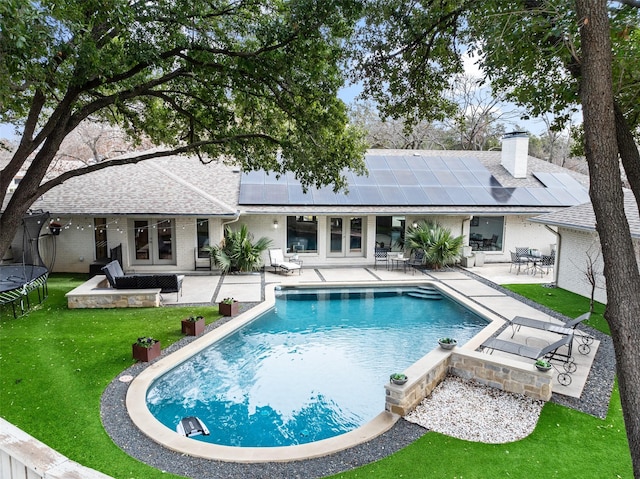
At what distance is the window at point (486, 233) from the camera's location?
22156 mm

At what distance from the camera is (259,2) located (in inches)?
406

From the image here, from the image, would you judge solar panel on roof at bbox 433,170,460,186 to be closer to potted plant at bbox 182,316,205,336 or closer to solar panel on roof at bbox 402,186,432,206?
solar panel on roof at bbox 402,186,432,206

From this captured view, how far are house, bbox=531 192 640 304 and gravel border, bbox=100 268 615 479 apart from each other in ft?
24.1

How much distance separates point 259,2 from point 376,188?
41.9 feet

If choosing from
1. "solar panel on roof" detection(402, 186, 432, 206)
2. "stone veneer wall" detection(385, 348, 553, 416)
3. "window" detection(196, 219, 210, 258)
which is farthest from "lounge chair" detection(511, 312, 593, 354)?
"window" detection(196, 219, 210, 258)

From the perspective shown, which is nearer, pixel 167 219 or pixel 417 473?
pixel 417 473

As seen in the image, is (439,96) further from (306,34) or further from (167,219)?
(167,219)

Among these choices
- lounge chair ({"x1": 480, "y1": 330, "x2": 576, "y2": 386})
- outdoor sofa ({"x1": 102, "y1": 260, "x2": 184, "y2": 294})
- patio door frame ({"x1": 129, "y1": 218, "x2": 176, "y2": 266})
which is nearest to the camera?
lounge chair ({"x1": 480, "y1": 330, "x2": 576, "y2": 386})

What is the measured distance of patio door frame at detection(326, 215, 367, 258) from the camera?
838 inches

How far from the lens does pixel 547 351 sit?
9133 millimetres

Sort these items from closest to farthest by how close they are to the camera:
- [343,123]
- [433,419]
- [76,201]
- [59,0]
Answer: [59,0] → [433,419] → [343,123] → [76,201]

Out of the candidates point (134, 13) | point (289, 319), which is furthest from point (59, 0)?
point (289, 319)

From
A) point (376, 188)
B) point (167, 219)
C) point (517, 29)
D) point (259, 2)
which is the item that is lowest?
point (167, 219)

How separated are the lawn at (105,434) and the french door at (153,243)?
25.8 ft
